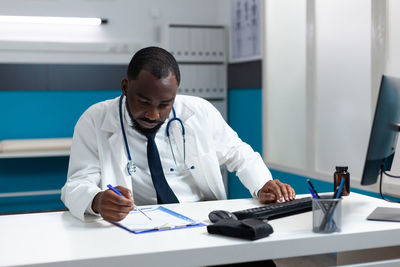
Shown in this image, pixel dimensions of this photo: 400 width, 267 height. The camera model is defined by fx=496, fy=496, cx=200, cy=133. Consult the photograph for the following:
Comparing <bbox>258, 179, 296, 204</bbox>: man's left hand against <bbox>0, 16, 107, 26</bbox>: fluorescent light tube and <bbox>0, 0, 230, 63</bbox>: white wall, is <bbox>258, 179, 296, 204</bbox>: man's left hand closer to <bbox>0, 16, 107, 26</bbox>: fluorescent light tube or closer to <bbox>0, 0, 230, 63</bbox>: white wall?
<bbox>0, 0, 230, 63</bbox>: white wall

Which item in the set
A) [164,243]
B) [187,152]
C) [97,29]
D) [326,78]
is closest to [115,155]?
[187,152]

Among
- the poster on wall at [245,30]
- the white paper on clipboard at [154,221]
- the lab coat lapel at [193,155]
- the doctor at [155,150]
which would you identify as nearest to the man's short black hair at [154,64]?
the doctor at [155,150]

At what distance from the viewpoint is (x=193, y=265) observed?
108 centimetres

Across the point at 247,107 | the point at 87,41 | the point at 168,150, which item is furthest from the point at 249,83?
the point at 168,150

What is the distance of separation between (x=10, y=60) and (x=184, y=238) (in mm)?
3334

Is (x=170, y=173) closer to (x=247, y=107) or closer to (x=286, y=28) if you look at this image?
(x=286, y=28)

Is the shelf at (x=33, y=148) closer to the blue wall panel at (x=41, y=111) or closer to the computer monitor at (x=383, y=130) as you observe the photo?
the blue wall panel at (x=41, y=111)

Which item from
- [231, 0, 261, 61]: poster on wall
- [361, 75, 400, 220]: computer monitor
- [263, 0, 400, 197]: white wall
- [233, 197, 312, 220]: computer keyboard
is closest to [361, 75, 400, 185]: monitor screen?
[361, 75, 400, 220]: computer monitor

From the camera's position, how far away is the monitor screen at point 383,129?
4.19 feet

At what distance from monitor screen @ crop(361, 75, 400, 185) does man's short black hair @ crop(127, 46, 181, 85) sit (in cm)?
69

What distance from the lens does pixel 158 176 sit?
5.87 feet

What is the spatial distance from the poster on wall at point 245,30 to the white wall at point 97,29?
8.4 inches

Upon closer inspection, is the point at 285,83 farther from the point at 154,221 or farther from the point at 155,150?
the point at 154,221

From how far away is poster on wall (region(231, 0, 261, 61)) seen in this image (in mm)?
3936
